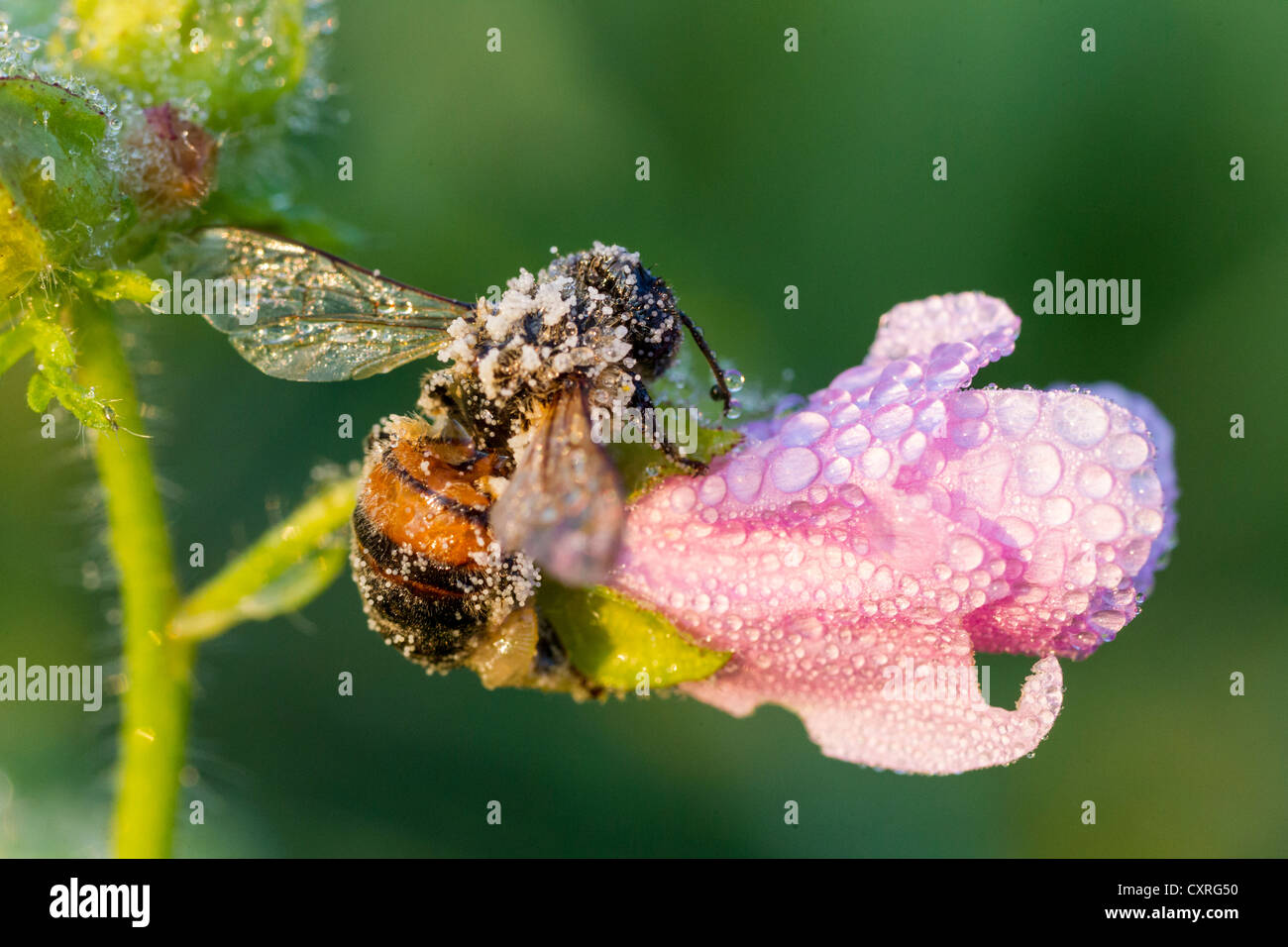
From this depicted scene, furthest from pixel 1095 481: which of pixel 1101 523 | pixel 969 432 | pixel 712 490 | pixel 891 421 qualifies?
pixel 712 490

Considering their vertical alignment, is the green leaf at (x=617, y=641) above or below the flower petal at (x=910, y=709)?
above

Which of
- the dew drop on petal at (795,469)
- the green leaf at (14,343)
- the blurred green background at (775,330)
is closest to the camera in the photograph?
the dew drop on petal at (795,469)

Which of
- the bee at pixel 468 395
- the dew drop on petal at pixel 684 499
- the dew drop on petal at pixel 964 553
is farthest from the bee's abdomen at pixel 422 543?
the dew drop on petal at pixel 964 553

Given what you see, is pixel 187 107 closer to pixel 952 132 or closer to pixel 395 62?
pixel 395 62

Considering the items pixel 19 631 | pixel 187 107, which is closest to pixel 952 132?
pixel 187 107

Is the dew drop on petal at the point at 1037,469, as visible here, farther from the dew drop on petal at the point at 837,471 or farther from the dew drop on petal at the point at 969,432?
the dew drop on petal at the point at 837,471

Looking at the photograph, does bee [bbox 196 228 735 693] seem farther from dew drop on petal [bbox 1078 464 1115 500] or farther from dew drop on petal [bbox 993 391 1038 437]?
dew drop on petal [bbox 1078 464 1115 500]
